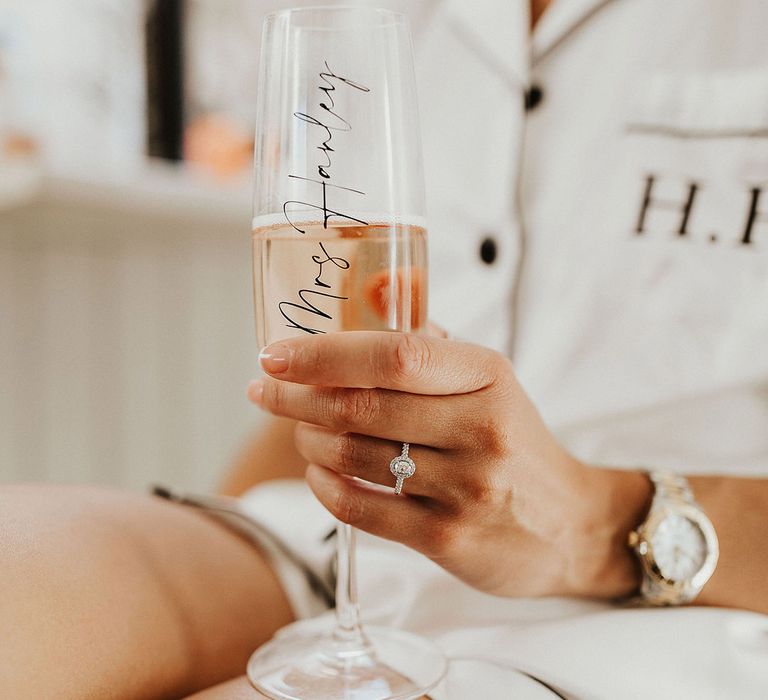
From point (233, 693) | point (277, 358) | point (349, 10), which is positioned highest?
point (349, 10)

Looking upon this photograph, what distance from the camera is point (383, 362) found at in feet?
1.45

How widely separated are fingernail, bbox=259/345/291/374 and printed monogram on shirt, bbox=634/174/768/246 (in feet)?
1.38

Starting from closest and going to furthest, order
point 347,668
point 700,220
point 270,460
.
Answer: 1. point 347,668
2. point 700,220
3. point 270,460

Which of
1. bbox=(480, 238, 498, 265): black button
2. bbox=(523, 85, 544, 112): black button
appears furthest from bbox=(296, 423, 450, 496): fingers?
bbox=(523, 85, 544, 112): black button

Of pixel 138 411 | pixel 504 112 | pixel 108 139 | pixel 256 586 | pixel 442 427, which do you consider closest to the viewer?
pixel 442 427

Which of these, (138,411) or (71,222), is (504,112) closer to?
(71,222)

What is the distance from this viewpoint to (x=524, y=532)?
21.5 inches

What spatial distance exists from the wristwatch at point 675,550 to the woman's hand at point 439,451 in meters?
0.05

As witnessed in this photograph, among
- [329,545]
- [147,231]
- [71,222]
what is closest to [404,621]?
[329,545]

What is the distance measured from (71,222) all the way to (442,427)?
1.16 meters

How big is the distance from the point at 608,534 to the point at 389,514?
193 millimetres

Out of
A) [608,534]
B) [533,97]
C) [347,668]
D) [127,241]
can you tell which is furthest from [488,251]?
[127,241]

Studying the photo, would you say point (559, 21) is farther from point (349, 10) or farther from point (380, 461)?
point (380, 461)

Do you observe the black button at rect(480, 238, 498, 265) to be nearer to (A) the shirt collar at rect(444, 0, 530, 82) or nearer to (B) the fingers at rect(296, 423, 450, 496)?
(A) the shirt collar at rect(444, 0, 530, 82)
